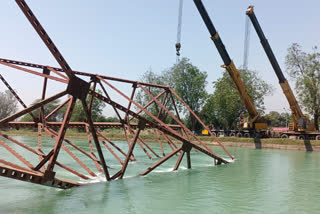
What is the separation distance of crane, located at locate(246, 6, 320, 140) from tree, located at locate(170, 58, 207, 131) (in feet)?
103

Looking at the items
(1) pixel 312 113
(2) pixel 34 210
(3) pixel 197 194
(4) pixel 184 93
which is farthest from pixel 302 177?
(4) pixel 184 93

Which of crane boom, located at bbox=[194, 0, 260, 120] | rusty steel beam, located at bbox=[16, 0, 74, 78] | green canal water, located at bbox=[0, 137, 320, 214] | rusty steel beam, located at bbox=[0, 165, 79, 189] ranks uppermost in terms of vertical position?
crane boom, located at bbox=[194, 0, 260, 120]

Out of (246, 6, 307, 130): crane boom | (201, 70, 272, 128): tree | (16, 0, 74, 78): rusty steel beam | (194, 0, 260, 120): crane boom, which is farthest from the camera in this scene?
(201, 70, 272, 128): tree

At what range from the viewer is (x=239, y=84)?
38906mm

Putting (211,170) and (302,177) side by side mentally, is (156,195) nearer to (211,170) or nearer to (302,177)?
(211,170)

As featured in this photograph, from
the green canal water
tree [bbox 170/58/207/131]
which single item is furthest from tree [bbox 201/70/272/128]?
the green canal water

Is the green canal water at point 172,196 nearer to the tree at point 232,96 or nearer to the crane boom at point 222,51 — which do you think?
the crane boom at point 222,51

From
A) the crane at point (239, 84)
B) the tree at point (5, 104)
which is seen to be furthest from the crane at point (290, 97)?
the tree at point (5, 104)

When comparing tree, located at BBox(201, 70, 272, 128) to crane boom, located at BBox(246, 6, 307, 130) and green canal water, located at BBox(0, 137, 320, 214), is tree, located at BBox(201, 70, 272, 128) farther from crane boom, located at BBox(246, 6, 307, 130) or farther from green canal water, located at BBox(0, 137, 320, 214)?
green canal water, located at BBox(0, 137, 320, 214)

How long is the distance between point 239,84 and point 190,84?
105 feet

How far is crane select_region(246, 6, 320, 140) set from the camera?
115 feet

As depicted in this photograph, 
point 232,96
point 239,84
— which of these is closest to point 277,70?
point 239,84

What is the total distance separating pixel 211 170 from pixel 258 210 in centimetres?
838

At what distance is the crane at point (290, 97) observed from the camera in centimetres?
3496
